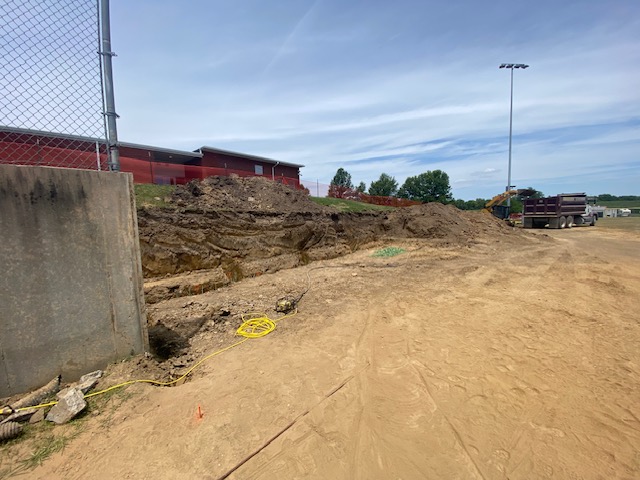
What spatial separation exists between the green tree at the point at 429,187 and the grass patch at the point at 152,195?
6805cm

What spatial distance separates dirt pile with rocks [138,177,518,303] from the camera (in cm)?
794

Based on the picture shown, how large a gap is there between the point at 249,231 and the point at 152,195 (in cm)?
365

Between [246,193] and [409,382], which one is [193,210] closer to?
[246,193]

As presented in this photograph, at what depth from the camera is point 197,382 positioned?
3650 mm

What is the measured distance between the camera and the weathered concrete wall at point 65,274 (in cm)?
299

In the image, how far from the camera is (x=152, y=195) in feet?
34.5

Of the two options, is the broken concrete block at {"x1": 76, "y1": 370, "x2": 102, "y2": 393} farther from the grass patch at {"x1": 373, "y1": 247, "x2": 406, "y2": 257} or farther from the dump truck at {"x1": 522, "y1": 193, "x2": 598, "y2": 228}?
the dump truck at {"x1": 522, "y1": 193, "x2": 598, "y2": 228}

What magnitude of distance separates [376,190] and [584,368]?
232ft

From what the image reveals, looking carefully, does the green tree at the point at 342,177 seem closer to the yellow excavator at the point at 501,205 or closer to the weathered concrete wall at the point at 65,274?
the yellow excavator at the point at 501,205

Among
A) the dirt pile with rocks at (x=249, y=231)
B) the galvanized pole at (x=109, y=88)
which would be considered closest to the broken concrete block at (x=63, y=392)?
the galvanized pole at (x=109, y=88)

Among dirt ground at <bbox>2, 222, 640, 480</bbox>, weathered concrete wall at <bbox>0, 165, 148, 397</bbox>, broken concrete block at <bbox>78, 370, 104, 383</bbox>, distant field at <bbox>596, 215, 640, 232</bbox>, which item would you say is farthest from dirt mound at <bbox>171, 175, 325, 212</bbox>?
distant field at <bbox>596, 215, 640, 232</bbox>

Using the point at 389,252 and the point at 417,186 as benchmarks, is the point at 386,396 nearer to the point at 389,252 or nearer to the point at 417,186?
the point at 389,252

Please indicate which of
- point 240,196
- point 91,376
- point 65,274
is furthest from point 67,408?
point 240,196

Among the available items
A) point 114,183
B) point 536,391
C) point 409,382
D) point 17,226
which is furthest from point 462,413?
point 17,226
